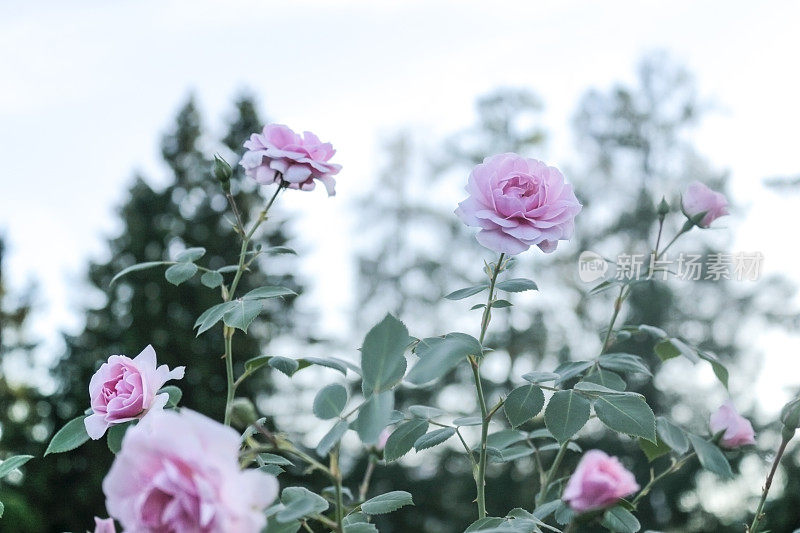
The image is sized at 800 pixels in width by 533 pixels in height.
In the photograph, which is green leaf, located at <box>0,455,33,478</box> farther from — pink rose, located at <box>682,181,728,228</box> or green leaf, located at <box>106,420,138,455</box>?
pink rose, located at <box>682,181,728,228</box>

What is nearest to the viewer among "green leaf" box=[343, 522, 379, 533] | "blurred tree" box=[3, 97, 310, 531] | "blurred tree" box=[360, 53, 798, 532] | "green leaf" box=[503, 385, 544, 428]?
"green leaf" box=[343, 522, 379, 533]

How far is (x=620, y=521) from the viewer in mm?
772

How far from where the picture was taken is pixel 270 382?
8.15 meters

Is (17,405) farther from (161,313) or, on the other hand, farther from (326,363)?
(326,363)

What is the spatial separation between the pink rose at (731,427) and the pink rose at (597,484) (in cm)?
59

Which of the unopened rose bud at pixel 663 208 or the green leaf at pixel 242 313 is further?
the unopened rose bud at pixel 663 208

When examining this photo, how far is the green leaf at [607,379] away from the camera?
883 mm

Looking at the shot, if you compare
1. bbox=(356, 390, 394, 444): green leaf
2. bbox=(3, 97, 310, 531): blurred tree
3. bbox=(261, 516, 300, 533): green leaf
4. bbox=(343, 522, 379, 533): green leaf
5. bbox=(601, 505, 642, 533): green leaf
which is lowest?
bbox=(3, 97, 310, 531): blurred tree

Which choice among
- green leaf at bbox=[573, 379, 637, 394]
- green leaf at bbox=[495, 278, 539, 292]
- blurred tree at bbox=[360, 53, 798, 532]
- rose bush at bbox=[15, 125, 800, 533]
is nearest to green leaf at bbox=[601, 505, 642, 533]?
rose bush at bbox=[15, 125, 800, 533]

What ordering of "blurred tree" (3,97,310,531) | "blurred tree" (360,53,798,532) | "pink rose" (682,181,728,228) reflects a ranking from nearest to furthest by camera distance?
"pink rose" (682,181,728,228) → "blurred tree" (3,97,310,531) → "blurred tree" (360,53,798,532)

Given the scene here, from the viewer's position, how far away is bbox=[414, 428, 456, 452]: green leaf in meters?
0.85

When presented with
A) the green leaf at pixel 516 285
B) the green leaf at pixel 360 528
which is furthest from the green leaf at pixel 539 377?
the green leaf at pixel 360 528

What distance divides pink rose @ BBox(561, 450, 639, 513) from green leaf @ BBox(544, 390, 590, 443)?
0.76 ft

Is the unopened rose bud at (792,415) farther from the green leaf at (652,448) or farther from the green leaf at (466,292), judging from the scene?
the green leaf at (466,292)
